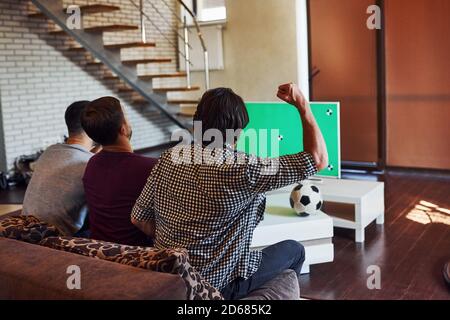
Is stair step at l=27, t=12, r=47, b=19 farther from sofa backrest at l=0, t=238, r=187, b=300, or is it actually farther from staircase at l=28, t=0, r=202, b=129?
sofa backrest at l=0, t=238, r=187, b=300

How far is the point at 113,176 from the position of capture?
232 centimetres

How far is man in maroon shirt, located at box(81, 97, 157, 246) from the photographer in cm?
231

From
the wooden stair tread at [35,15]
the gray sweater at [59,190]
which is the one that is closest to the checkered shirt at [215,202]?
the gray sweater at [59,190]

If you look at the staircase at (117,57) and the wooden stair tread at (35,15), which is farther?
the wooden stair tread at (35,15)

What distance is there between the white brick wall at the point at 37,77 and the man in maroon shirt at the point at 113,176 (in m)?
4.70

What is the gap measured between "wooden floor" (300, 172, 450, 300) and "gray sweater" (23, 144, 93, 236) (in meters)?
1.43

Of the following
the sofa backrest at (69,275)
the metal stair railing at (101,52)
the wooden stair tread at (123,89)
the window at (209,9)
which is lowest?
the sofa backrest at (69,275)

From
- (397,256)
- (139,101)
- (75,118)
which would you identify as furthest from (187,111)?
(75,118)

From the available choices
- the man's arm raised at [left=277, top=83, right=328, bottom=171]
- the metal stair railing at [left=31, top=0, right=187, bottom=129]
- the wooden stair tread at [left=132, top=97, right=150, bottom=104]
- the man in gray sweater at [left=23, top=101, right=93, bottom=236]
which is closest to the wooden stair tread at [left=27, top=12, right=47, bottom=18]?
the metal stair railing at [left=31, top=0, right=187, bottom=129]

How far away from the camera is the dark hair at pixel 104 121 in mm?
2396

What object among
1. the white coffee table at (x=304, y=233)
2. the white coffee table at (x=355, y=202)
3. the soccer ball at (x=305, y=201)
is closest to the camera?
the white coffee table at (x=304, y=233)

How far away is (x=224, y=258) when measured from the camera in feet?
6.62

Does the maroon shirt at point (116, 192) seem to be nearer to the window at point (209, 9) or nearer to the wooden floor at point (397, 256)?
the wooden floor at point (397, 256)

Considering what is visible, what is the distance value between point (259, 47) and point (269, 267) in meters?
5.30
